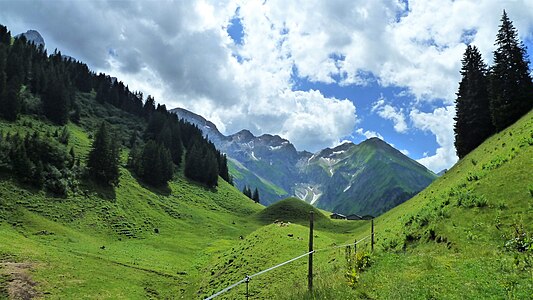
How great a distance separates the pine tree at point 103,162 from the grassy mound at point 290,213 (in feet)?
199

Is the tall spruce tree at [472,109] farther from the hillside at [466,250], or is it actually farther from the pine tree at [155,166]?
the pine tree at [155,166]

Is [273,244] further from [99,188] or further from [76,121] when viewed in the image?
[76,121]

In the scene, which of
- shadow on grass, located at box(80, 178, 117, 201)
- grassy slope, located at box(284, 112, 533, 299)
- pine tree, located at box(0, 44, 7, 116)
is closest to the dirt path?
grassy slope, located at box(284, 112, 533, 299)

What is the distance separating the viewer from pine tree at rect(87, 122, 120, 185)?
113750 mm

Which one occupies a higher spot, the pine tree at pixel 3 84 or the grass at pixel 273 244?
the pine tree at pixel 3 84

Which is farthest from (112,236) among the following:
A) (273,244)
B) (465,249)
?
(465,249)

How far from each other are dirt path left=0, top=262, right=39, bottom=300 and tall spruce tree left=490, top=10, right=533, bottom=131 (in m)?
79.1

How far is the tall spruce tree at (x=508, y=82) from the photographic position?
6619 centimetres

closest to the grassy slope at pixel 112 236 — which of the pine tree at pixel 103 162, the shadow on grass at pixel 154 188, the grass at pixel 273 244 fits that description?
the grass at pixel 273 244

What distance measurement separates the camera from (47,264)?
48406 mm

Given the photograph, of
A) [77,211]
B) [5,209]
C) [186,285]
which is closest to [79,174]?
[77,211]

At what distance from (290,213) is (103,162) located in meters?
75.3

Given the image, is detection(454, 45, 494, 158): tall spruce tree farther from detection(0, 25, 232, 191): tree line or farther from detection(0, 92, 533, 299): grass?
detection(0, 25, 232, 191): tree line

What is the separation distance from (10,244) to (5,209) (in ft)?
80.0
